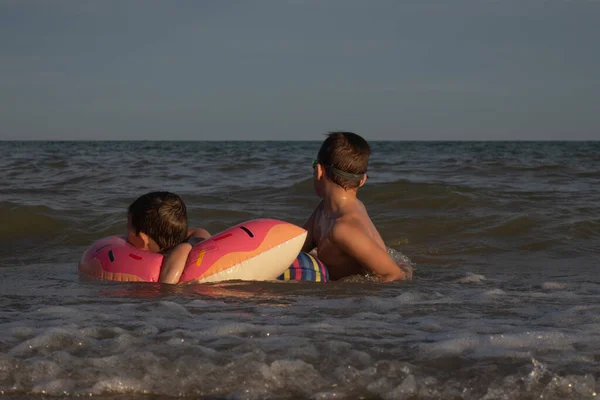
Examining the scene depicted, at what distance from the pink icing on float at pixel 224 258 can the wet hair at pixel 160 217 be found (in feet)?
0.47

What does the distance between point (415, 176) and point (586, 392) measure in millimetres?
11301

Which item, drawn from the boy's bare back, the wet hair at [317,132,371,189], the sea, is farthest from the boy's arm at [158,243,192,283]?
the wet hair at [317,132,371,189]

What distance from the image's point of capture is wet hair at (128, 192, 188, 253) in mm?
4770

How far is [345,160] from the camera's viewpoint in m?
4.96

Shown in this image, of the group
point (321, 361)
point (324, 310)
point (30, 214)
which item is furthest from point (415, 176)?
point (321, 361)

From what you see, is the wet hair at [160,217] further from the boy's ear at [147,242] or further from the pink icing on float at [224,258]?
the pink icing on float at [224,258]

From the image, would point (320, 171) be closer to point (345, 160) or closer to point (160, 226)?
point (345, 160)

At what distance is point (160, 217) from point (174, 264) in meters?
0.35

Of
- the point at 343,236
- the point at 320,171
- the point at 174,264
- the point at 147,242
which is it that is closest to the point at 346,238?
the point at 343,236

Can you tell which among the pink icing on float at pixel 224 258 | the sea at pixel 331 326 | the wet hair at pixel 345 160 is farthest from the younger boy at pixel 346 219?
the pink icing on float at pixel 224 258

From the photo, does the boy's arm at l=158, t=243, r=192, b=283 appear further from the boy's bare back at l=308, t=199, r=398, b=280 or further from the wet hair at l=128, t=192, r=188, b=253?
the boy's bare back at l=308, t=199, r=398, b=280

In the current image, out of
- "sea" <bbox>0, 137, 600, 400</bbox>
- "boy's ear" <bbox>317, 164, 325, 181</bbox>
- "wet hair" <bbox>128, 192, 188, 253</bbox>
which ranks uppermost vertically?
"boy's ear" <bbox>317, 164, 325, 181</bbox>

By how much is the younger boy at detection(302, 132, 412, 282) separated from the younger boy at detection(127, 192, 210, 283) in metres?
0.98

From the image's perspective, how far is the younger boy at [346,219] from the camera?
4.80 m
